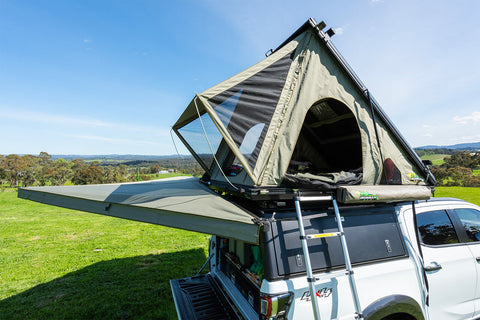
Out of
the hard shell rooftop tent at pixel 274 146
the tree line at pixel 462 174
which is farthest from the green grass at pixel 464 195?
the hard shell rooftop tent at pixel 274 146

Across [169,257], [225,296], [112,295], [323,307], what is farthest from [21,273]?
[323,307]

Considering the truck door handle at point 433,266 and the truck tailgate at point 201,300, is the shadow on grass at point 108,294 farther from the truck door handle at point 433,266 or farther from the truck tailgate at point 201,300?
the truck door handle at point 433,266

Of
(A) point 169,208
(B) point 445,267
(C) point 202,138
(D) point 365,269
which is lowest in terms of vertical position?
(B) point 445,267

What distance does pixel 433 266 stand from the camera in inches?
106

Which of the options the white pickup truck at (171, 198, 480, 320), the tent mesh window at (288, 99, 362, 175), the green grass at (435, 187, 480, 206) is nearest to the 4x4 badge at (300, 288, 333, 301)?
the white pickup truck at (171, 198, 480, 320)

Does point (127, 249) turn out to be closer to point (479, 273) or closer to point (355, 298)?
point (355, 298)

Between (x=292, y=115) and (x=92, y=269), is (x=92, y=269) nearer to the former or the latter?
(x=92, y=269)

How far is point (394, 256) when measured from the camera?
262cm

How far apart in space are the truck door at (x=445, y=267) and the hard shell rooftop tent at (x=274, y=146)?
1.84ft

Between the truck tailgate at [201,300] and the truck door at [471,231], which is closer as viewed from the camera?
the truck tailgate at [201,300]

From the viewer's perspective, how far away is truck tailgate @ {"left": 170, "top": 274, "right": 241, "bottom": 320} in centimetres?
293

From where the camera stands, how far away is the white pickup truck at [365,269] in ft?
6.95

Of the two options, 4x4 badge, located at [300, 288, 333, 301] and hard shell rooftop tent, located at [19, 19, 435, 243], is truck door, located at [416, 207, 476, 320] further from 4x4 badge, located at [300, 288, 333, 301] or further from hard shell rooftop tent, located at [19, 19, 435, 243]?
4x4 badge, located at [300, 288, 333, 301]

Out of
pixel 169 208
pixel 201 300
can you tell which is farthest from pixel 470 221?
pixel 169 208
